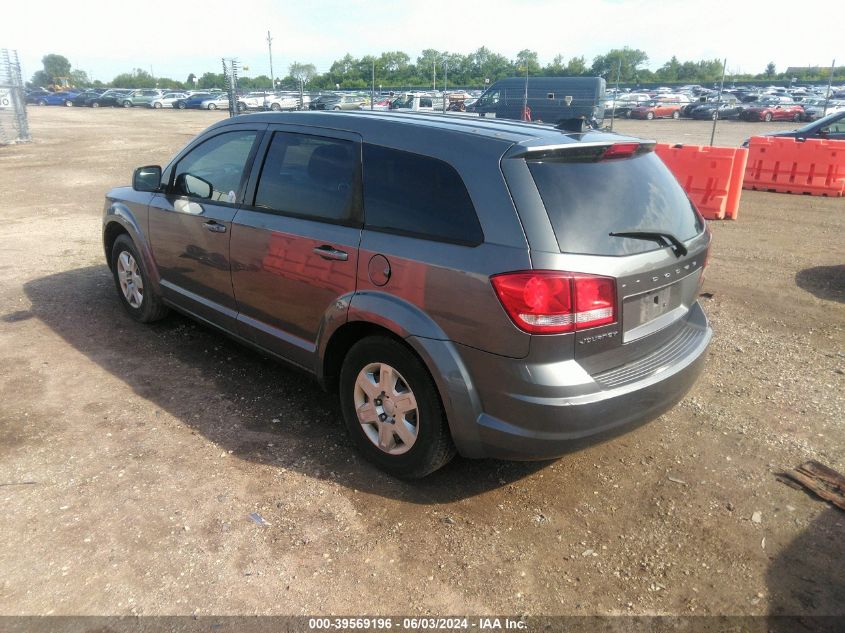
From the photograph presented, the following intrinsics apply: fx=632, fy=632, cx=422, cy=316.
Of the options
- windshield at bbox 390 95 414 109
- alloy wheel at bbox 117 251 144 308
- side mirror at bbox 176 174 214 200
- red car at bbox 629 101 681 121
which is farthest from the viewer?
red car at bbox 629 101 681 121

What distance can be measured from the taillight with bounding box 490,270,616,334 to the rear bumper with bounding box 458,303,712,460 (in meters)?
0.18

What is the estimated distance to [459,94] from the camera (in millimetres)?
34062

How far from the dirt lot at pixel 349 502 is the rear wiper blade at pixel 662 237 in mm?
1241

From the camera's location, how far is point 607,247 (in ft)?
9.07

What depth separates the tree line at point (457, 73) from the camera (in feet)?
184

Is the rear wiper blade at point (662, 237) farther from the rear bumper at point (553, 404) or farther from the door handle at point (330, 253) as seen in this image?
the door handle at point (330, 253)

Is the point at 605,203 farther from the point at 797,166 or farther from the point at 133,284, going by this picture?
the point at 797,166

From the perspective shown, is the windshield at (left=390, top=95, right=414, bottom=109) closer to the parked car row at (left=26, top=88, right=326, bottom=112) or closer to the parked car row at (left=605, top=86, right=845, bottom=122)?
the parked car row at (left=605, top=86, right=845, bottom=122)

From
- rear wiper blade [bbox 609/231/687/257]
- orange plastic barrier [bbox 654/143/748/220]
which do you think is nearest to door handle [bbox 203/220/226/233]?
rear wiper blade [bbox 609/231/687/257]

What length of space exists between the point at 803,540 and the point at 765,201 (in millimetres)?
10311

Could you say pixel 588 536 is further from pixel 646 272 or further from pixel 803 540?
pixel 646 272

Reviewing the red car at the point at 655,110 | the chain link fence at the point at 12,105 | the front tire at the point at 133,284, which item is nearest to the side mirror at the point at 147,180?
the front tire at the point at 133,284

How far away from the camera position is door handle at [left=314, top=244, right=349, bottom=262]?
328 centimetres

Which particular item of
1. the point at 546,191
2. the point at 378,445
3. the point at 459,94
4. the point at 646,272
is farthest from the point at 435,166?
the point at 459,94
